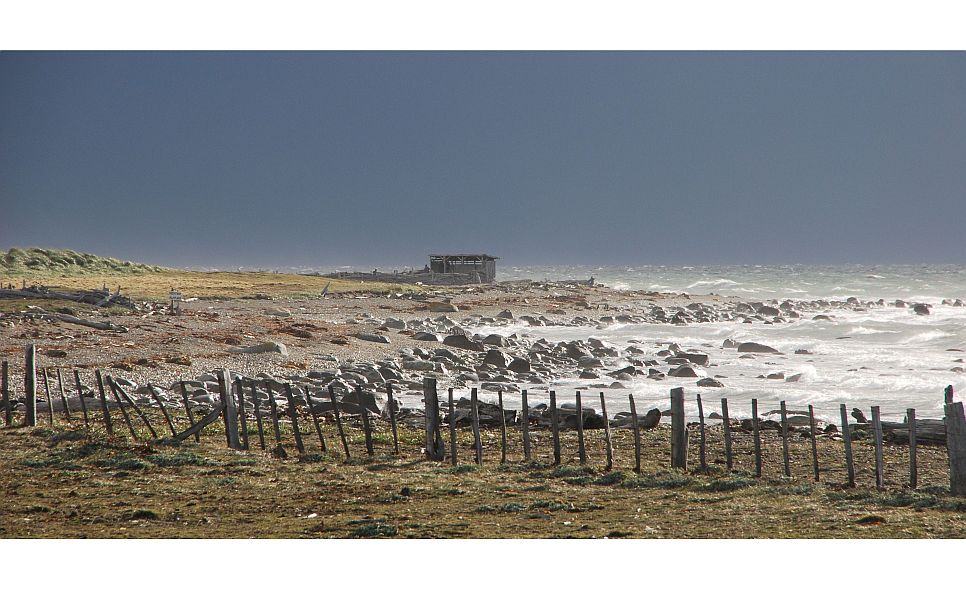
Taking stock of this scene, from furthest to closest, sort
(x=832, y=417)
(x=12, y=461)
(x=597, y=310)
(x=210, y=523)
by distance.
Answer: (x=597, y=310)
(x=832, y=417)
(x=12, y=461)
(x=210, y=523)

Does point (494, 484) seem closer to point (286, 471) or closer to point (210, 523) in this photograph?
point (286, 471)

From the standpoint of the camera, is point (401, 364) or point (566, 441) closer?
point (566, 441)

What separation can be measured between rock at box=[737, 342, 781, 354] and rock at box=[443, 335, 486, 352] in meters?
11.2

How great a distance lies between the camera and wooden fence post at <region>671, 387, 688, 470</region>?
439 inches

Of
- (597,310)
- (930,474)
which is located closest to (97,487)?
(930,474)

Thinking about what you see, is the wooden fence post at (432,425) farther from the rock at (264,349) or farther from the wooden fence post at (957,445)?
the rock at (264,349)

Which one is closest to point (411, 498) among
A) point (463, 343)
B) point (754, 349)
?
point (463, 343)

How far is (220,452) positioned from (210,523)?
3372mm

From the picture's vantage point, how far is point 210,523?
873 centimetres

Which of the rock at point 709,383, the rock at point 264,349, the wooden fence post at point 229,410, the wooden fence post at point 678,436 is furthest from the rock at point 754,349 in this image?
the wooden fence post at point 229,410

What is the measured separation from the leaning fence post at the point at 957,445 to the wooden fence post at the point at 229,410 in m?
10.3

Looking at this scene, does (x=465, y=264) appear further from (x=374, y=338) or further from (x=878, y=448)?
(x=878, y=448)

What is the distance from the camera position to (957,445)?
920 centimetres
